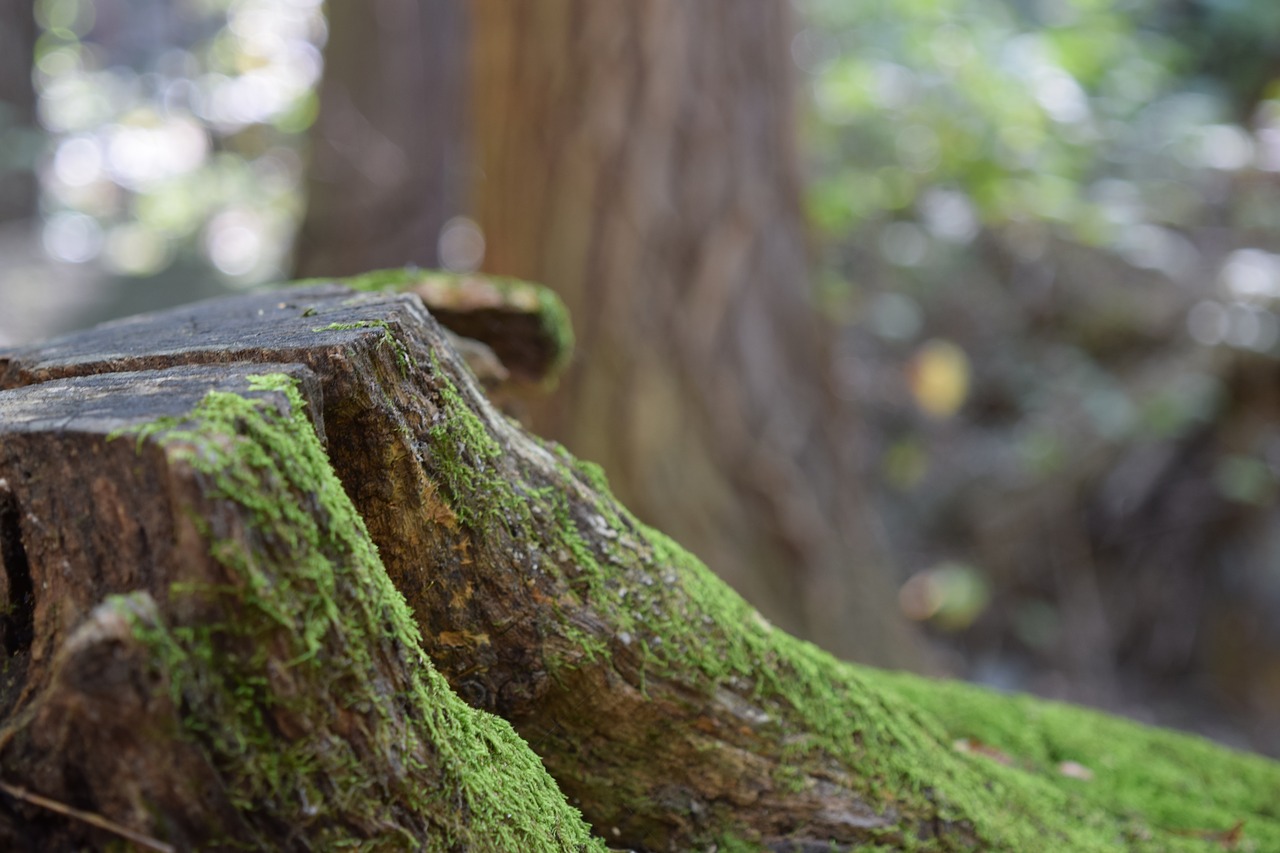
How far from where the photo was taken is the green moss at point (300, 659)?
81 cm

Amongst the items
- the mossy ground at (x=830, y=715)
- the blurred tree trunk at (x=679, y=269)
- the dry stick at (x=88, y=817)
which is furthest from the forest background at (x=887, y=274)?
the dry stick at (x=88, y=817)

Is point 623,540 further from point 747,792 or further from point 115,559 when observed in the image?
point 115,559

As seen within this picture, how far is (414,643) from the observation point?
100 centimetres

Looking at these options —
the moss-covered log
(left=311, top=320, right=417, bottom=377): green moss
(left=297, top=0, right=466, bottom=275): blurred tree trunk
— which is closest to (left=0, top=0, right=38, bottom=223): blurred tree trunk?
(left=297, top=0, right=466, bottom=275): blurred tree trunk

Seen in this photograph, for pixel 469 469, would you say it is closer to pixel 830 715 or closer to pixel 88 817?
pixel 88 817

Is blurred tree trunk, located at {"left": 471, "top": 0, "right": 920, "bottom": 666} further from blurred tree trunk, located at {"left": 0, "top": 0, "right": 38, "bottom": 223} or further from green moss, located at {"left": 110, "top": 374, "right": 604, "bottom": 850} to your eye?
blurred tree trunk, located at {"left": 0, "top": 0, "right": 38, "bottom": 223}

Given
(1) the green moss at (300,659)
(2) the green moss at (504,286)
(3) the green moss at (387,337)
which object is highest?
(2) the green moss at (504,286)

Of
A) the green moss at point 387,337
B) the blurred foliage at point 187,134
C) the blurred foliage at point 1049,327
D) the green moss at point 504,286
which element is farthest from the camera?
the blurred foliage at point 187,134

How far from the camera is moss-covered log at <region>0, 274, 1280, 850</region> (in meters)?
0.82

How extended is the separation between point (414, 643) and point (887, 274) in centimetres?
518

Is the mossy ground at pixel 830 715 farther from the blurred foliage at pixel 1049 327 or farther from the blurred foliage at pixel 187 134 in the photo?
the blurred foliage at pixel 187 134

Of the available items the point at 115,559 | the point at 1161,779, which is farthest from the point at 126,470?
the point at 1161,779

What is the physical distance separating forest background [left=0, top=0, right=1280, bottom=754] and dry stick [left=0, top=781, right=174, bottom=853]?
9.27 ft

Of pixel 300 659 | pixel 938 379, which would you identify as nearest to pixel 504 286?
pixel 300 659
